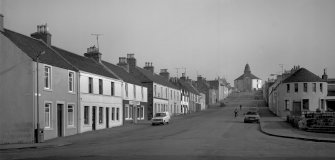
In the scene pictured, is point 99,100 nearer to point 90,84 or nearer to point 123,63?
point 90,84

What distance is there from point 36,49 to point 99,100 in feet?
36.0

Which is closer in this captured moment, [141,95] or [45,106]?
[45,106]

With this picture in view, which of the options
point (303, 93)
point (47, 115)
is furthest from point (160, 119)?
point (303, 93)

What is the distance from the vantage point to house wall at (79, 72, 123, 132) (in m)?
39.8

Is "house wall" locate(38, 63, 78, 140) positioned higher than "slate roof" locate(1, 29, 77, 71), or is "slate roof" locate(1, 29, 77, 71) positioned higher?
"slate roof" locate(1, 29, 77, 71)

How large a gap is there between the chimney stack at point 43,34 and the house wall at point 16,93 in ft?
30.8

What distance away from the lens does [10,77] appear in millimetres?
A: 31250

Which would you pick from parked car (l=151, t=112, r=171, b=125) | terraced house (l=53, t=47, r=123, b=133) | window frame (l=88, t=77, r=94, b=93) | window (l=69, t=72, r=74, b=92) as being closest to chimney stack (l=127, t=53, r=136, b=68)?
terraced house (l=53, t=47, r=123, b=133)

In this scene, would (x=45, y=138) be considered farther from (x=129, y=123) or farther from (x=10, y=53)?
(x=129, y=123)

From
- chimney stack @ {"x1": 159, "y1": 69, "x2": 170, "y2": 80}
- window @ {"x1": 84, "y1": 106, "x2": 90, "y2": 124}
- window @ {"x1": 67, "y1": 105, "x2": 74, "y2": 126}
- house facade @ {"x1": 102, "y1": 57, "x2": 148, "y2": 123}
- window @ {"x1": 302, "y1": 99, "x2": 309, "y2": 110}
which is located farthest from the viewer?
chimney stack @ {"x1": 159, "y1": 69, "x2": 170, "y2": 80}

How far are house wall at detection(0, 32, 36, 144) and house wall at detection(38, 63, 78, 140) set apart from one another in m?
1.05

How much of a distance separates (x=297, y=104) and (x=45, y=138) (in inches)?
1861

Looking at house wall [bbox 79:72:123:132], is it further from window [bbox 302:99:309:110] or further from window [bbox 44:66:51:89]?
window [bbox 302:99:309:110]

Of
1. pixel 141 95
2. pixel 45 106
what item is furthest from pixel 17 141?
pixel 141 95
